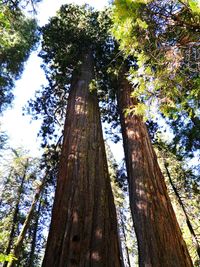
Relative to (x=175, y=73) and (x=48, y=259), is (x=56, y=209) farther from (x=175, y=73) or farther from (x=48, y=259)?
(x=175, y=73)

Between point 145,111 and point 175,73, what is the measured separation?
64 centimetres

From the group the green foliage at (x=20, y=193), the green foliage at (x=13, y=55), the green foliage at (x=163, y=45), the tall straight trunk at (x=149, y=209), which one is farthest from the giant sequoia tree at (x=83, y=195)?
the green foliage at (x=20, y=193)

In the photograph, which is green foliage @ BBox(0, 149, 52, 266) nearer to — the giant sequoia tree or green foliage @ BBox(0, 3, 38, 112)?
green foliage @ BBox(0, 3, 38, 112)

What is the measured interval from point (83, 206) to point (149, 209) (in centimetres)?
95

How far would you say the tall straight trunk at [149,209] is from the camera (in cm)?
337

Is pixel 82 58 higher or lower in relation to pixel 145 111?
higher

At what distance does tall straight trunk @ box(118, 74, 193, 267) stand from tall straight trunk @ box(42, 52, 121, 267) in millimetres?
365

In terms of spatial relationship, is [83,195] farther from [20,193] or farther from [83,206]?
[20,193]

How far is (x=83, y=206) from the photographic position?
371 centimetres

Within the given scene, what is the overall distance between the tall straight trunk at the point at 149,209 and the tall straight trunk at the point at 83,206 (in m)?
0.36

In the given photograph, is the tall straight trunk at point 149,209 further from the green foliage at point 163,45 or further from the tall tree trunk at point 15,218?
the tall tree trunk at point 15,218

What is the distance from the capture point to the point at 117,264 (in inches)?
128

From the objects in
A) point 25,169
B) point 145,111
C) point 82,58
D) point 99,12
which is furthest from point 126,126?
point 25,169

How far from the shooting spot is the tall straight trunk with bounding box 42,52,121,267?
3.14 meters
